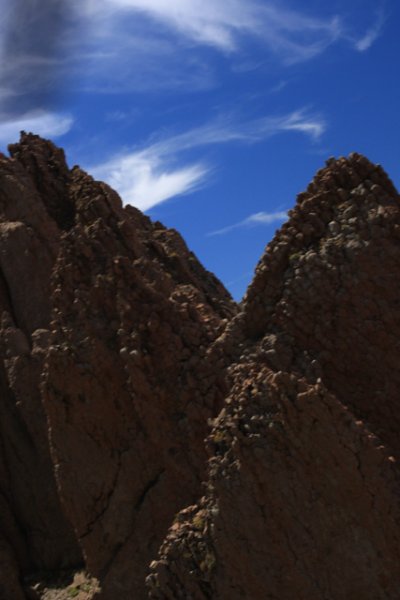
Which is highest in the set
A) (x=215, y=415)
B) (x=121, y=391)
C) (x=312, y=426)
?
(x=121, y=391)

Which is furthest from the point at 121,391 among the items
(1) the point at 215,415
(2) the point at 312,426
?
(2) the point at 312,426

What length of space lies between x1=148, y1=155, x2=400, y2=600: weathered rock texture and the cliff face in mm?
18

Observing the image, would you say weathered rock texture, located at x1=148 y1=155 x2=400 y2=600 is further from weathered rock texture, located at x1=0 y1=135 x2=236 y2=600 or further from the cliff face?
weathered rock texture, located at x1=0 y1=135 x2=236 y2=600

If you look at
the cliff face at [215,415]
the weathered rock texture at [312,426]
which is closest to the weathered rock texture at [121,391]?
the cliff face at [215,415]

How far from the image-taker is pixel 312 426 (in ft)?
34.9

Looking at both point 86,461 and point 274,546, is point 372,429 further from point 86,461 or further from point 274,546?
point 86,461

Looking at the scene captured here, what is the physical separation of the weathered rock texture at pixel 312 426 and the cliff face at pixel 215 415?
2 cm

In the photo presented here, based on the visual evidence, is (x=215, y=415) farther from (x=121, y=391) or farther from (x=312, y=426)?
(x=312, y=426)

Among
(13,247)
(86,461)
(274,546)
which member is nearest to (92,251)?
(86,461)

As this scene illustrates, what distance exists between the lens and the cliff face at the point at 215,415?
1056 centimetres

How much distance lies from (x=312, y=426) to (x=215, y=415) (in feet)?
9.53

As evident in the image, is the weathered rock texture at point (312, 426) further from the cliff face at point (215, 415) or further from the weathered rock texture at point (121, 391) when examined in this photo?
the weathered rock texture at point (121, 391)

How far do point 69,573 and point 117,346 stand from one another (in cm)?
475

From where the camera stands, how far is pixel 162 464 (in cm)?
1390
